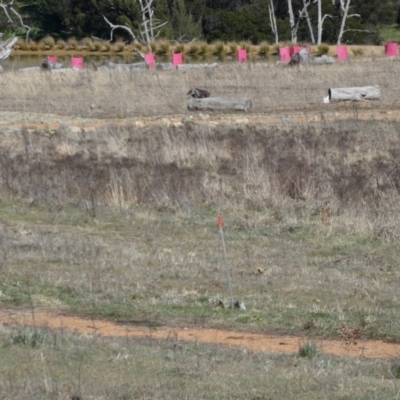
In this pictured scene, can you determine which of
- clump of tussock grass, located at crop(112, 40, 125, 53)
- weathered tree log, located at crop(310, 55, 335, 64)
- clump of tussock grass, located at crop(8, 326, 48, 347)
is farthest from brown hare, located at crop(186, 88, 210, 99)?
clump of tussock grass, located at crop(112, 40, 125, 53)

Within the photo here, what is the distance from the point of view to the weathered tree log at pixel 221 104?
27.4 metres

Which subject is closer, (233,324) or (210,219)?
(233,324)

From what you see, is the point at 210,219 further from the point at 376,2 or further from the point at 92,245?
the point at 376,2

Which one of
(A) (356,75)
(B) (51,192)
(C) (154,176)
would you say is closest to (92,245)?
(B) (51,192)

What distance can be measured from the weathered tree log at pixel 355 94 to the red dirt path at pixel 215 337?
21.1 m

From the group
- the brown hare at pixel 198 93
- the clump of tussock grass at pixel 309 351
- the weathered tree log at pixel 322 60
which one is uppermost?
the clump of tussock grass at pixel 309 351

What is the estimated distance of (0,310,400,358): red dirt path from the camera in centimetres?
777

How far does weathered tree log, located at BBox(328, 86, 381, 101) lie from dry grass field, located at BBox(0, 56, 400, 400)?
1.55 meters

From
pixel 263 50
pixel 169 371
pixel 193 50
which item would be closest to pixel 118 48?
pixel 193 50

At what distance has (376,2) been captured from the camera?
65688 millimetres

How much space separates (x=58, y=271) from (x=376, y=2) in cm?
5897

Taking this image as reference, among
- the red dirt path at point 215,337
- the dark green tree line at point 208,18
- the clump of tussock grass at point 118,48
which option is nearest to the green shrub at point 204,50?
the clump of tussock grass at point 118,48

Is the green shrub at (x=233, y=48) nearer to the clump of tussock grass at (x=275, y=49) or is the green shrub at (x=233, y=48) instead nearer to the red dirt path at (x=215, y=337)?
the clump of tussock grass at (x=275, y=49)

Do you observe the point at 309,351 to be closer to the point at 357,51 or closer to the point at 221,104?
the point at 221,104
